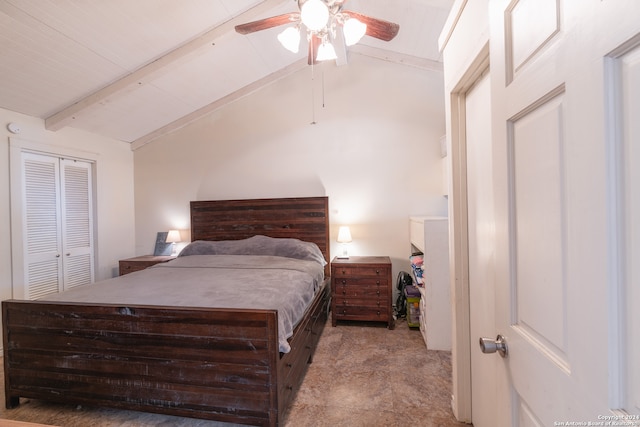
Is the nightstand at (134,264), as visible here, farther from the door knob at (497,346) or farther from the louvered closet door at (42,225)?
the door knob at (497,346)

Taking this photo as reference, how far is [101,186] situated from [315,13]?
3.68m

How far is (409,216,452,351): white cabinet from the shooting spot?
2.54 m

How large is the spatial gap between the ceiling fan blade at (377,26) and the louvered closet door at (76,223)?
366cm

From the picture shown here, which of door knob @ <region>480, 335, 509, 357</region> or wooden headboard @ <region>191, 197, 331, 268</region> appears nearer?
door knob @ <region>480, 335, 509, 357</region>

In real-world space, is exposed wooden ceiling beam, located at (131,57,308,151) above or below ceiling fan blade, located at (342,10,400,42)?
above

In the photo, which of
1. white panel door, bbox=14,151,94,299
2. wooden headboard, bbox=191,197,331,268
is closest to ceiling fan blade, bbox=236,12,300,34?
wooden headboard, bbox=191,197,331,268

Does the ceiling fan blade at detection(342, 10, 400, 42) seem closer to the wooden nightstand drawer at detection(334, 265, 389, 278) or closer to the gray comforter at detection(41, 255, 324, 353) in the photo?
the gray comforter at detection(41, 255, 324, 353)

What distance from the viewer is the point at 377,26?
183cm

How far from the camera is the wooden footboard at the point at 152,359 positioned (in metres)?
1.57

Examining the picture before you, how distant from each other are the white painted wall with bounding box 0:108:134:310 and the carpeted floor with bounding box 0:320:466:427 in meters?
1.84

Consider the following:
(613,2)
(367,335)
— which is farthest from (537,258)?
(367,335)

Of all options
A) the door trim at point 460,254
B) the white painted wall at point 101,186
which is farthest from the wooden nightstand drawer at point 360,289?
the white painted wall at point 101,186

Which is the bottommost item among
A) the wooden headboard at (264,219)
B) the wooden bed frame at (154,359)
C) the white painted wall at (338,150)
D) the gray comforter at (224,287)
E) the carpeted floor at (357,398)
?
the carpeted floor at (357,398)

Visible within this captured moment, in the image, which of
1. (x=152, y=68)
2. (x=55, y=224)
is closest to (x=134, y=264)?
(x=55, y=224)
